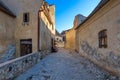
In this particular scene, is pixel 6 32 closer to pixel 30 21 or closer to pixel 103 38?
pixel 30 21

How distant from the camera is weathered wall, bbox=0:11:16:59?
948cm

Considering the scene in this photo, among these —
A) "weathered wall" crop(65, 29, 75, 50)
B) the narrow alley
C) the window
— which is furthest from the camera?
"weathered wall" crop(65, 29, 75, 50)

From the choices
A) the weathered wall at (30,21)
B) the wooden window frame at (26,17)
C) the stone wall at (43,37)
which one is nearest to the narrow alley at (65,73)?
the weathered wall at (30,21)

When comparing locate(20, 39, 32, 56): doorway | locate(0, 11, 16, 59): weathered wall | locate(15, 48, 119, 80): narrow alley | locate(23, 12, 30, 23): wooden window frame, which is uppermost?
locate(23, 12, 30, 23): wooden window frame

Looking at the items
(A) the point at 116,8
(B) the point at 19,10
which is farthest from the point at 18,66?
(B) the point at 19,10

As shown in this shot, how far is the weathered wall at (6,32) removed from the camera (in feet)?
31.1

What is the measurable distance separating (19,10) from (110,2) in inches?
335

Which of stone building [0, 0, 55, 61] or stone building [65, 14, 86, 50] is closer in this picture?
stone building [0, 0, 55, 61]

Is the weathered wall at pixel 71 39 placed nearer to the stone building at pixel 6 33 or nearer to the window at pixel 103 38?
the stone building at pixel 6 33

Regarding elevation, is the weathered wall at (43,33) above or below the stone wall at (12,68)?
above

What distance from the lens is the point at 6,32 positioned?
32.9ft

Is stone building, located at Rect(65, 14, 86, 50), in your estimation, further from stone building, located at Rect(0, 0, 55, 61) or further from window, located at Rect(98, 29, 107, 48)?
window, located at Rect(98, 29, 107, 48)

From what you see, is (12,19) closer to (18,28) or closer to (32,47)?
(18,28)

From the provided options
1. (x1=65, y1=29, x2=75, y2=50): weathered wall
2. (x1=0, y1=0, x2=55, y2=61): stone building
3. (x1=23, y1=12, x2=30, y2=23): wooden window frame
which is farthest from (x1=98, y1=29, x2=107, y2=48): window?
(x1=65, y1=29, x2=75, y2=50): weathered wall
